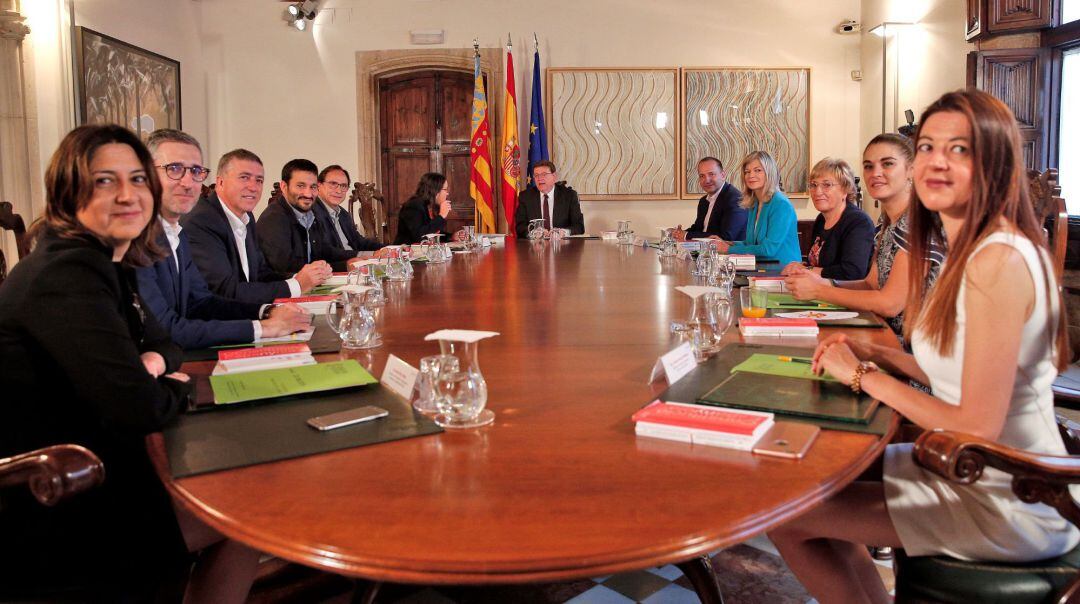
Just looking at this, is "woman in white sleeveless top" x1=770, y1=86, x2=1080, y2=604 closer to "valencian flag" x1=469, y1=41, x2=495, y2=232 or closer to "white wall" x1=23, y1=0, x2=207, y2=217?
"white wall" x1=23, y1=0, x2=207, y2=217

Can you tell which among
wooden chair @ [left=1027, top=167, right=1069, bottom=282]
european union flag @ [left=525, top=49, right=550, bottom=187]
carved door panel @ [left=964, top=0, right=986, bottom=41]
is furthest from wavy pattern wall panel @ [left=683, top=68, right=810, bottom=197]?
wooden chair @ [left=1027, top=167, right=1069, bottom=282]

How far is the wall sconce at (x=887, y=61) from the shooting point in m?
7.40

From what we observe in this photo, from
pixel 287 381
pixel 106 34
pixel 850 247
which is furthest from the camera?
pixel 106 34

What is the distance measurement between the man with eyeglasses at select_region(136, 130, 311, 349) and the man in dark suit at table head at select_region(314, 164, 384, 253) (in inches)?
86.2

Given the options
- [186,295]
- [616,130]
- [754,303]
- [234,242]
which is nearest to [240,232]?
[234,242]

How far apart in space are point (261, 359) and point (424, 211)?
502cm

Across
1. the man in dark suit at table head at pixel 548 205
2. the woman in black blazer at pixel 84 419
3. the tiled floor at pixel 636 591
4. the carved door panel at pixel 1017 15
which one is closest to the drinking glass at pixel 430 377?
the woman in black blazer at pixel 84 419

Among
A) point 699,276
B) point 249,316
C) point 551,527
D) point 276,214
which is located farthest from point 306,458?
point 276,214

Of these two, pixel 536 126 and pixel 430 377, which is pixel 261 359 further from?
pixel 536 126

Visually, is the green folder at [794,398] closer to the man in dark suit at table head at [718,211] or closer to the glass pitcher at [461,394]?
the glass pitcher at [461,394]

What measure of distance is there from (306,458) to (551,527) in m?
0.46

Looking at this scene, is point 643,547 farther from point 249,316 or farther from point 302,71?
point 302,71

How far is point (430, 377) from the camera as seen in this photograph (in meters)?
1.48

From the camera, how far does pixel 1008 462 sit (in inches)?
50.1
